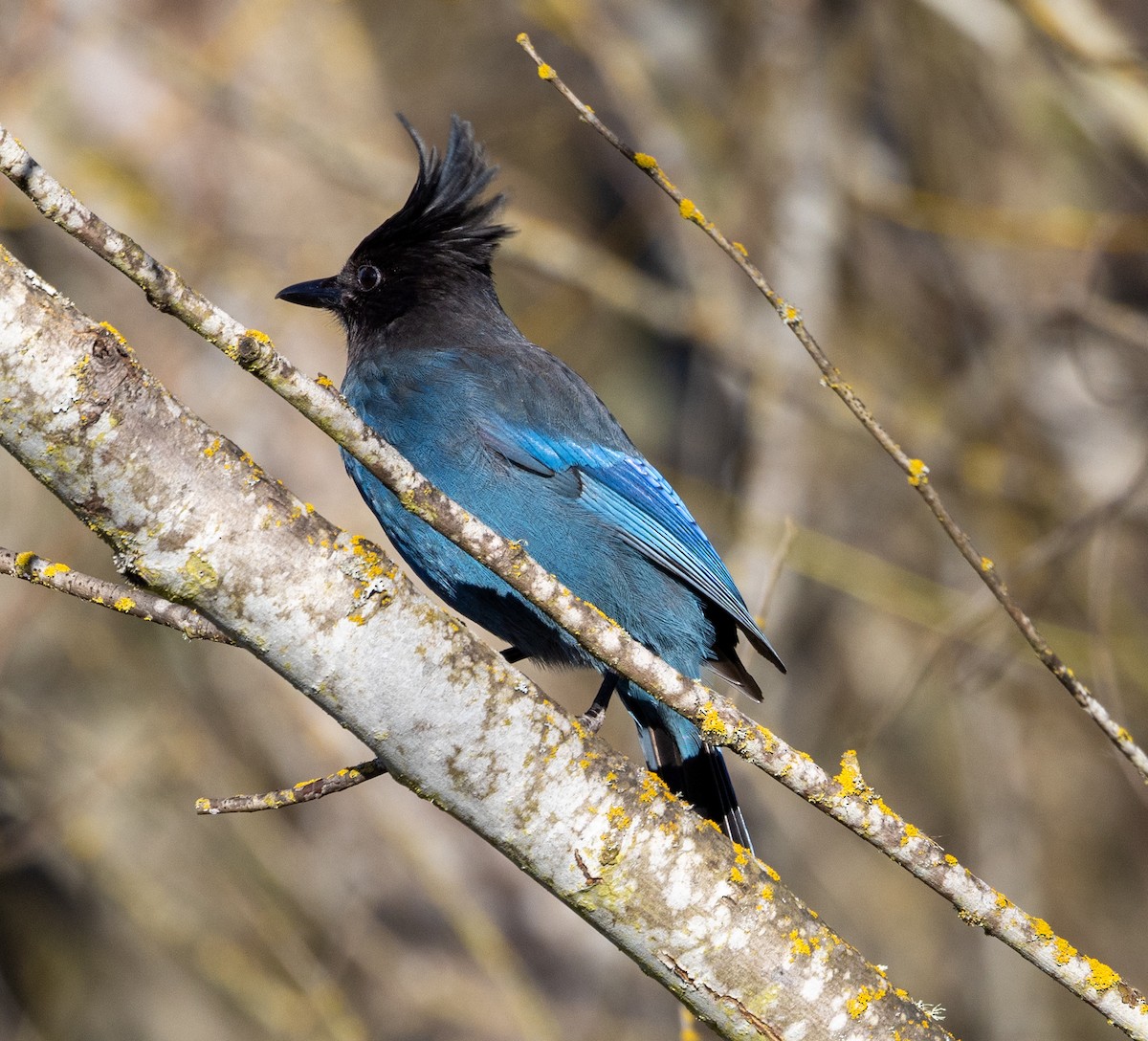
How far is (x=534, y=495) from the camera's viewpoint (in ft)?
11.7

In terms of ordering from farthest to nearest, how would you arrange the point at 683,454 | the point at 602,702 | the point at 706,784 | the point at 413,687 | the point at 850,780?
the point at 683,454 < the point at 706,784 < the point at 602,702 < the point at 850,780 < the point at 413,687

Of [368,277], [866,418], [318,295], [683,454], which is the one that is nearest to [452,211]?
Answer: [368,277]

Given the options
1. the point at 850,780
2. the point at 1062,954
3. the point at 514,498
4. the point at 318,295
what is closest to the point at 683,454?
the point at 318,295

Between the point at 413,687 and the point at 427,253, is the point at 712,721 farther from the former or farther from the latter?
the point at 427,253

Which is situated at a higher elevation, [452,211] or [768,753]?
[452,211]

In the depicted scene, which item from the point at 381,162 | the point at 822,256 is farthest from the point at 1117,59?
the point at 381,162

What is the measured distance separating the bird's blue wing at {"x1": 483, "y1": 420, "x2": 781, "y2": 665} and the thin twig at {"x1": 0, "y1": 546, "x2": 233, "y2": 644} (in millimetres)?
1428

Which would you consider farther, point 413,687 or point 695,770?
point 695,770

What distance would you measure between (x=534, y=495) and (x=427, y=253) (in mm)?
1062

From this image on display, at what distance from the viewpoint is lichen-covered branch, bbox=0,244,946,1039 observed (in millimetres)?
2012

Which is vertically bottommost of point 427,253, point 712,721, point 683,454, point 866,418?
point 712,721

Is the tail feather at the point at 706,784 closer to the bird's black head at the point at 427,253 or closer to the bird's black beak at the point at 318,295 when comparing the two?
the bird's black head at the point at 427,253

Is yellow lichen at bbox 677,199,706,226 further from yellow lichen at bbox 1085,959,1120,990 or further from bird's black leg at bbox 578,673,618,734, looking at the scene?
yellow lichen at bbox 1085,959,1120,990

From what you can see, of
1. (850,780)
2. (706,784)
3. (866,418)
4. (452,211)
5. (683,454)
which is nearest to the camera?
(850,780)
